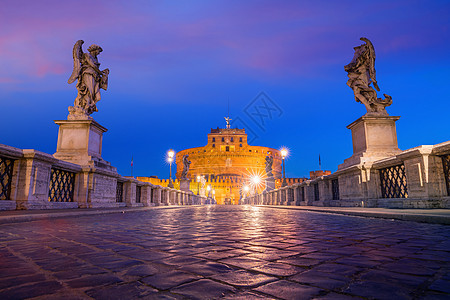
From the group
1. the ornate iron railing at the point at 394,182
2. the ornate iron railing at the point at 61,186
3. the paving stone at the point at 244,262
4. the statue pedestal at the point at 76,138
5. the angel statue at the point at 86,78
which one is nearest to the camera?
the paving stone at the point at 244,262

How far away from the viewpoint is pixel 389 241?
361 centimetres

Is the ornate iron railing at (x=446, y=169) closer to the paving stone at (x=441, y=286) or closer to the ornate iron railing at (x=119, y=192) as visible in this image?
the paving stone at (x=441, y=286)

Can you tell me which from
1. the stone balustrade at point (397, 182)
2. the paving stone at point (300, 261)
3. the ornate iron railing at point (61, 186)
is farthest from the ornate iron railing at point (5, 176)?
the stone balustrade at point (397, 182)

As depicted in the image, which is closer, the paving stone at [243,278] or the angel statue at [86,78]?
the paving stone at [243,278]

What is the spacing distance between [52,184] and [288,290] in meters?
10.5

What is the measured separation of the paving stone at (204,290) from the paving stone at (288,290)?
0.21 metres

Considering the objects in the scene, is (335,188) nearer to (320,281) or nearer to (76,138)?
(76,138)

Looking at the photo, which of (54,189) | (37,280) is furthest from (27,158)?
(37,280)

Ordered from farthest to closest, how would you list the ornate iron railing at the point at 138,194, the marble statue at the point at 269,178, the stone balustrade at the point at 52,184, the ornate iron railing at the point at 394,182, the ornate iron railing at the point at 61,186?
the marble statue at the point at 269,178
the ornate iron railing at the point at 138,194
the ornate iron railing at the point at 61,186
the ornate iron railing at the point at 394,182
the stone balustrade at the point at 52,184

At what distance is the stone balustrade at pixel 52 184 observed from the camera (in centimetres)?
820

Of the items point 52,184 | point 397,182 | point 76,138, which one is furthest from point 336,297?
point 76,138

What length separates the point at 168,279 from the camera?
1950mm

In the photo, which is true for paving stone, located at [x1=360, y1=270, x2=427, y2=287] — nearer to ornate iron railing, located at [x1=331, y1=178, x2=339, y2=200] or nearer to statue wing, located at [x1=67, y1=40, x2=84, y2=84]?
ornate iron railing, located at [x1=331, y1=178, x2=339, y2=200]

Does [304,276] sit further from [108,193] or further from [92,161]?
[108,193]
